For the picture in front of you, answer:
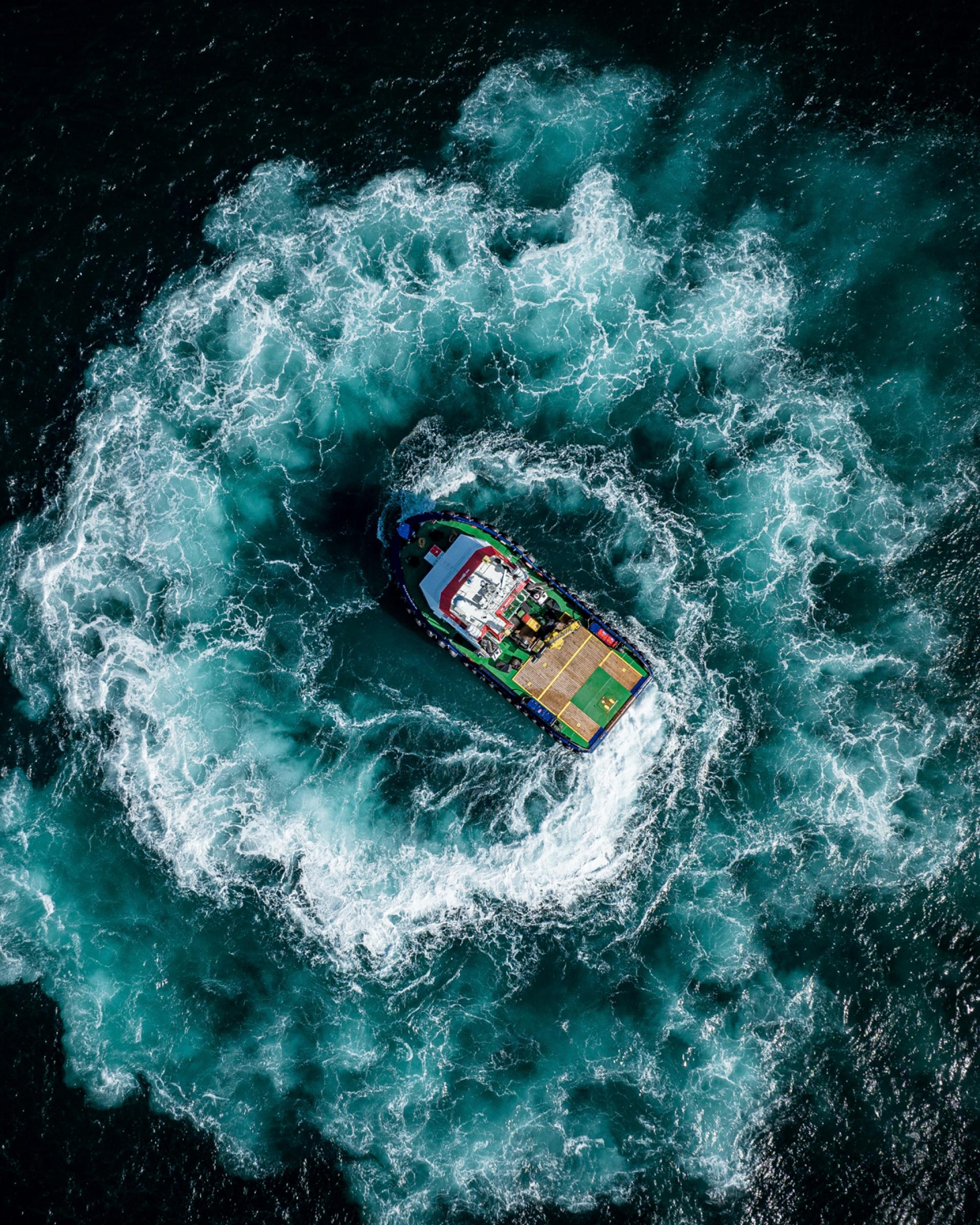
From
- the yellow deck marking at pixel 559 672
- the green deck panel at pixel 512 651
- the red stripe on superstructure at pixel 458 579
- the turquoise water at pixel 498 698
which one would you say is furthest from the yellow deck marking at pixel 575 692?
the red stripe on superstructure at pixel 458 579

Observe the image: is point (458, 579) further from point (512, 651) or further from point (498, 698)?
point (498, 698)

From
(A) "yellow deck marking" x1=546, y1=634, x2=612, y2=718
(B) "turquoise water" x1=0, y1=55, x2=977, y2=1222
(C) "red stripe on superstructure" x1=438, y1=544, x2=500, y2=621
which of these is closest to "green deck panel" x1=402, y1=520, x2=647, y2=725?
(A) "yellow deck marking" x1=546, y1=634, x2=612, y2=718

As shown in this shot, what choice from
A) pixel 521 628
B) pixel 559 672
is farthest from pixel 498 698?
pixel 521 628

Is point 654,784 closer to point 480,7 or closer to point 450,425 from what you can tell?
point 450,425

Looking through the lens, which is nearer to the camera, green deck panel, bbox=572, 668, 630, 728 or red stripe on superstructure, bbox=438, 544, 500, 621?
red stripe on superstructure, bbox=438, 544, 500, 621

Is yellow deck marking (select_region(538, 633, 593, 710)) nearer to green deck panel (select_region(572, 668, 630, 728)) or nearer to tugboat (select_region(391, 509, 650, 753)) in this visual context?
tugboat (select_region(391, 509, 650, 753))
